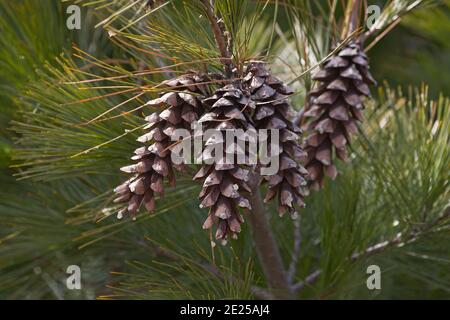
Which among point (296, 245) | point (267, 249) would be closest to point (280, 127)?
point (267, 249)

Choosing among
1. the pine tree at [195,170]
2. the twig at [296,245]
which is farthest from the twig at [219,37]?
the twig at [296,245]

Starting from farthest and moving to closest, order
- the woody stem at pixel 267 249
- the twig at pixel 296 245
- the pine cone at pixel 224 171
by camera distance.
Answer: the twig at pixel 296 245
the woody stem at pixel 267 249
the pine cone at pixel 224 171

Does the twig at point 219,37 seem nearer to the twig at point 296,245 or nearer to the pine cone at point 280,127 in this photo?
the pine cone at point 280,127

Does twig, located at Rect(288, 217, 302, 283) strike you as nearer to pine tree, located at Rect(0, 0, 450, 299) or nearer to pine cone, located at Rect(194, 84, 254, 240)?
pine tree, located at Rect(0, 0, 450, 299)

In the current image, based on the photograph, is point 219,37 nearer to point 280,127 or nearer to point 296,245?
point 280,127

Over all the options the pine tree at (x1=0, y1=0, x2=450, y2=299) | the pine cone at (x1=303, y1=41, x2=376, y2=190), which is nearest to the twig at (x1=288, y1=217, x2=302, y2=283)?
the pine tree at (x1=0, y1=0, x2=450, y2=299)
